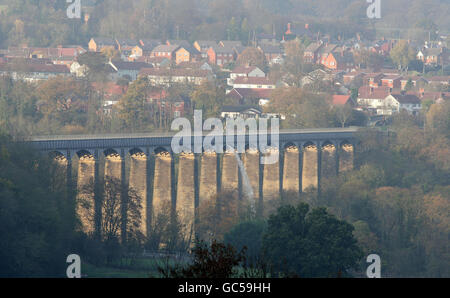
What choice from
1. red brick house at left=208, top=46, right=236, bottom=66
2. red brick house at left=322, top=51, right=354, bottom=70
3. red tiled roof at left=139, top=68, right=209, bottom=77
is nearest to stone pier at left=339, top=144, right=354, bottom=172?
red tiled roof at left=139, top=68, right=209, bottom=77

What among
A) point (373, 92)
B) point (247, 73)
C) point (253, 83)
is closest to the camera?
point (373, 92)

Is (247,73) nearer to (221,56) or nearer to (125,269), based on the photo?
(221,56)

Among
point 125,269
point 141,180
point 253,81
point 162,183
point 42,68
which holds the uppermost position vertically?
point 42,68

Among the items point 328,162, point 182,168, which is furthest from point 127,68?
point 182,168

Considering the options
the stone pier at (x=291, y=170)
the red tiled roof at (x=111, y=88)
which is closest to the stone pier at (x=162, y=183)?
the stone pier at (x=291, y=170)

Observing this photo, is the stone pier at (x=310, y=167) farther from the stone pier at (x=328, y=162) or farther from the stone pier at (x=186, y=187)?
the stone pier at (x=186, y=187)

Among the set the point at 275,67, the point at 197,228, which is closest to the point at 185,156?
the point at 197,228

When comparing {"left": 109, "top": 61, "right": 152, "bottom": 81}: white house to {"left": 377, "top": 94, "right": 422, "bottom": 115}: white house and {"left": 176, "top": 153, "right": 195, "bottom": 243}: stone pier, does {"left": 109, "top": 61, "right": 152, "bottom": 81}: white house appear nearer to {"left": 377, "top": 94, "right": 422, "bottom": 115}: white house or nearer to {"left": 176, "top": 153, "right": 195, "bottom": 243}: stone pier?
{"left": 377, "top": 94, "right": 422, "bottom": 115}: white house

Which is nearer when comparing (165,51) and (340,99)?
(340,99)

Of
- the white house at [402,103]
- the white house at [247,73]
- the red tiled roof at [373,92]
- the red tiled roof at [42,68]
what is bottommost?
the white house at [402,103]
